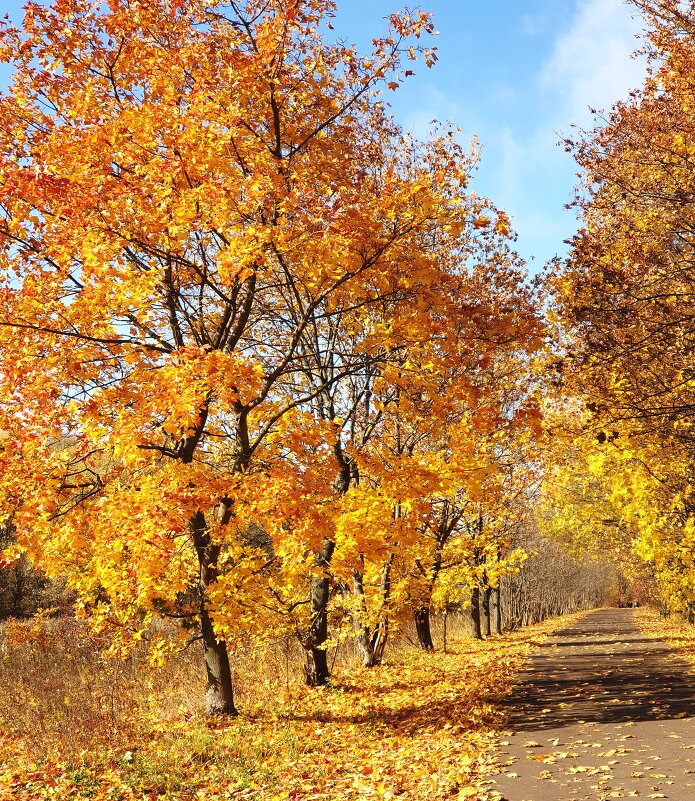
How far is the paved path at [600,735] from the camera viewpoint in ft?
21.6

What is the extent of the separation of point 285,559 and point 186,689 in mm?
5839

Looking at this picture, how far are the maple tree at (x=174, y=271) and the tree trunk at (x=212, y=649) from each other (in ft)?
0.12

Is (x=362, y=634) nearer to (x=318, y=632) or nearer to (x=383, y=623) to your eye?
(x=383, y=623)

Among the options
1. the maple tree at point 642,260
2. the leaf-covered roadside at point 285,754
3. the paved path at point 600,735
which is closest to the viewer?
the paved path at point 600,735

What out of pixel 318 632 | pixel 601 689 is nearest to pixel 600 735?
pixel 601 689

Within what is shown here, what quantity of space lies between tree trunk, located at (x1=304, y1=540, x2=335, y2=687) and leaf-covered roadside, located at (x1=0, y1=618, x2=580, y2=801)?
1.46 metres

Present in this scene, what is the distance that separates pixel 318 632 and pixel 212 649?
4.03m

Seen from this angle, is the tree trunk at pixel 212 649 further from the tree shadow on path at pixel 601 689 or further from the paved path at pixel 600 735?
the tree shadow on path at pixel 601 689

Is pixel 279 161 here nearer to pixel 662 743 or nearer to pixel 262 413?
pixel 262 413

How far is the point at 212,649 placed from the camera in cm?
1079

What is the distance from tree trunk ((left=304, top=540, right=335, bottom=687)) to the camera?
14.0 meters

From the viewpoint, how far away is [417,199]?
8.83 metres

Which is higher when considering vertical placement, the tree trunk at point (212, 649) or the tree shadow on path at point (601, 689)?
the tree trunk at point (212, 649)

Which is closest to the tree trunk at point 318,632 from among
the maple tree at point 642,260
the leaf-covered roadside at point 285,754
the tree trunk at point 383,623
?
the leaf-covered roadside at point 285,754
